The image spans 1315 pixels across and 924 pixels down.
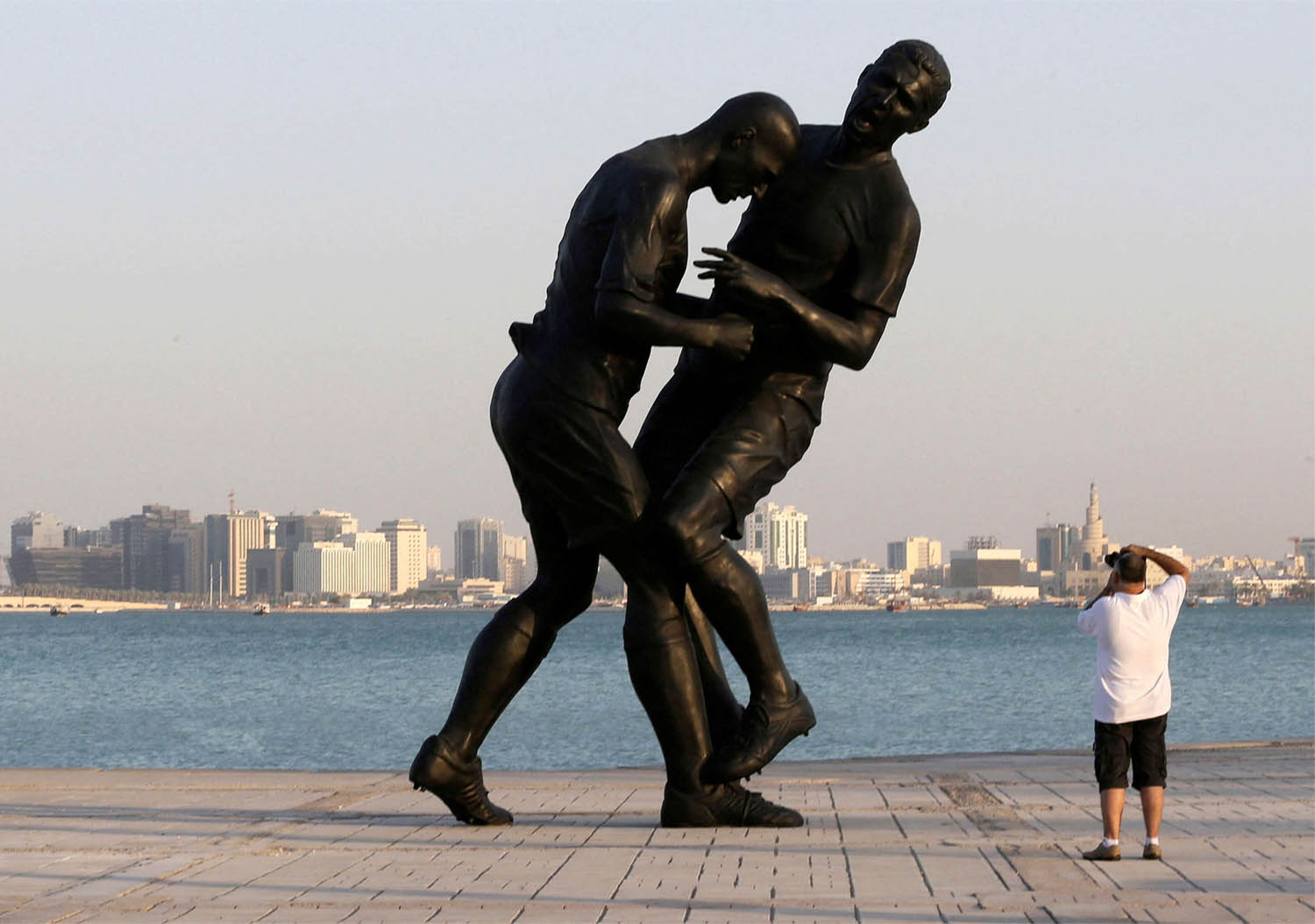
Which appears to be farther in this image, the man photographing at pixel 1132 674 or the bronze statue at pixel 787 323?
the bronze statue at pixel 787 323

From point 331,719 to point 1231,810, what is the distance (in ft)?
111

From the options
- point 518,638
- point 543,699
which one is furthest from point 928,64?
point 543,699

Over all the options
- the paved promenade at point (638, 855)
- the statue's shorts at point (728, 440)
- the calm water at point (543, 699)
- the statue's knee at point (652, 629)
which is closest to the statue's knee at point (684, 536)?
the statue's shorts at point (728, 440)

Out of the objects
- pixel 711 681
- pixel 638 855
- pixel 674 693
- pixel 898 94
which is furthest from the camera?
pixel 711 681

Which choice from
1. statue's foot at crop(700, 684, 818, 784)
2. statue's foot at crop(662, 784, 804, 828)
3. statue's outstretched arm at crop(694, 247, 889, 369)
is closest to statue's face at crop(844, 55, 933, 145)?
statue's outstretched arm at crop(694, 247, 889, 369)

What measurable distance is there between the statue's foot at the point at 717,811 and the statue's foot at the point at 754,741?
0.09 m

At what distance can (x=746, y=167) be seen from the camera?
7.09 metres

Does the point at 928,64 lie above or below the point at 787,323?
above

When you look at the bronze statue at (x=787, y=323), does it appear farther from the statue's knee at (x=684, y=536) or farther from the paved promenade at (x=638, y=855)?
the paved promenade at (x=638, y=855)

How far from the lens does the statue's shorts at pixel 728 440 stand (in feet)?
23.0

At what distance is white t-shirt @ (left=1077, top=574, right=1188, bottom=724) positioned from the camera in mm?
6953

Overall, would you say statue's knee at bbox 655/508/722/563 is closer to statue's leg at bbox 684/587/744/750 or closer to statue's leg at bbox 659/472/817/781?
statue's leg at bbox 659/472/817/781

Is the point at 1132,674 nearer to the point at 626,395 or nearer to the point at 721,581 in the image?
the point at 721,581

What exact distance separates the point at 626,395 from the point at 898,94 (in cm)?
150
